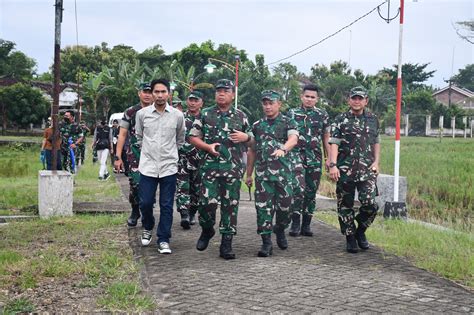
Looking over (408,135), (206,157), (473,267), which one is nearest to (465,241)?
(473,267)

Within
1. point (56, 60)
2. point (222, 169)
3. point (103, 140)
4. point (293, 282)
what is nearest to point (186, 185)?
point (222, 169)

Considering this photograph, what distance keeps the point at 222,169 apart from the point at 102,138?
869 cm

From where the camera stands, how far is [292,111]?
21.4 ft

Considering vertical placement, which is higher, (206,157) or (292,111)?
(292,111)

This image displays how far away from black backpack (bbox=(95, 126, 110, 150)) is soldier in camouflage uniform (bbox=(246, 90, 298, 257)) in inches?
332

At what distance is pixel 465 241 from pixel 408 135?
41.8m

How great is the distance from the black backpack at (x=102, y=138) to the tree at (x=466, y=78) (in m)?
71.4

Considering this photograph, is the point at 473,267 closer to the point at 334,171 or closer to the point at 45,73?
the point at 334,171

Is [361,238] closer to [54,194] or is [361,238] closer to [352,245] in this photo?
[352,245]

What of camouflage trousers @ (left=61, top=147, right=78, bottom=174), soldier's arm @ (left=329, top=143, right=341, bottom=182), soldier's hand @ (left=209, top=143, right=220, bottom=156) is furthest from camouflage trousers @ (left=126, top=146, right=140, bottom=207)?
camouflage trousers @ (left=61, top=147, right=78, bottom=174)

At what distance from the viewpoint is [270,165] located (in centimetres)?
538

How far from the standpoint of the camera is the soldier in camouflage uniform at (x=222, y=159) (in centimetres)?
527

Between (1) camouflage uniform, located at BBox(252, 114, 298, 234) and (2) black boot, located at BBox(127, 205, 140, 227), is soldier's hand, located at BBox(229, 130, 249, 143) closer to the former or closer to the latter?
(1) camouflage uniform, located at BBox(252, 114, 298, 234)

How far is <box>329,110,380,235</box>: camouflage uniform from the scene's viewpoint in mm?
5645
